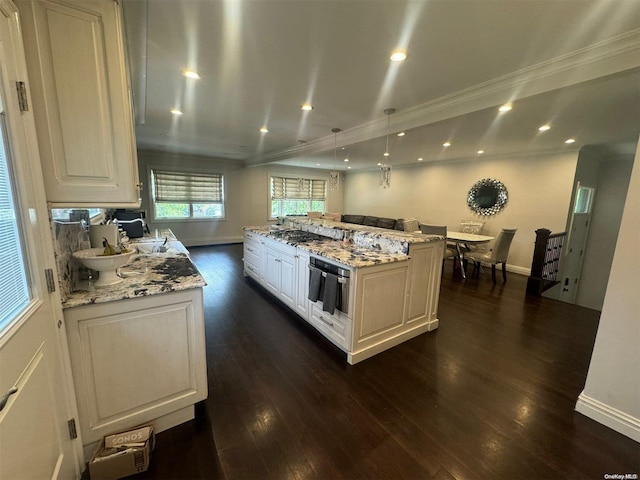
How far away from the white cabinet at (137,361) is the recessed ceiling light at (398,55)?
2188 millimetres

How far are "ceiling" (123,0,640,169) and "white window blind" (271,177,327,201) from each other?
4807 mm

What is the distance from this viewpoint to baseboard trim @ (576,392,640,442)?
163 cm

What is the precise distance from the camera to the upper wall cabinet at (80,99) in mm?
1137

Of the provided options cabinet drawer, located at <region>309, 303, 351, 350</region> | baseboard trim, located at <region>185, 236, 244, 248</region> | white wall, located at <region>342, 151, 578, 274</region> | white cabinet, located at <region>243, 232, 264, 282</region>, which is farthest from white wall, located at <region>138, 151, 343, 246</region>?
cabinet drawer, located at <region>309, 303, 351, 350</region>

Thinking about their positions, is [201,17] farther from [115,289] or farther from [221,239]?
[221,239]

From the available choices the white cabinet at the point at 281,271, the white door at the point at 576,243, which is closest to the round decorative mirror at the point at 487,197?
the white door at the point at 576,243

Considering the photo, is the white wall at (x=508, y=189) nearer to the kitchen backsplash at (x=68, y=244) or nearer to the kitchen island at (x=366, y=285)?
the kitchen island at (x=366, y=285)

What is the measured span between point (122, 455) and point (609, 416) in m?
2.89

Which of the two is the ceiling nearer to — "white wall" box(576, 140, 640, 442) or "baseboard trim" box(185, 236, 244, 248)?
"white wall" box(576, 140, 640, 442)

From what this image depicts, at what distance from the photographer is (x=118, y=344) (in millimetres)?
1425

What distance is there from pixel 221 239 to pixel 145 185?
2324mm

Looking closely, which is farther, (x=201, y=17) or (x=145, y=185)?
(x=145, y=185)

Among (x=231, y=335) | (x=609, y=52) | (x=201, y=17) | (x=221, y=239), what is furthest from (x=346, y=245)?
(x=221, y=239)

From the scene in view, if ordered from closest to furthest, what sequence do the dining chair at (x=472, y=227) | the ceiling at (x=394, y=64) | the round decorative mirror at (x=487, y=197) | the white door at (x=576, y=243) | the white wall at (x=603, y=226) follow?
the ceiling at (x=394, y=64) → the white door at (x=576, y=243) → the white wall at (x=603, y=226) → the round decorative mirror at (x=487, y=197) → the dining chair at (x=472, y=227)
